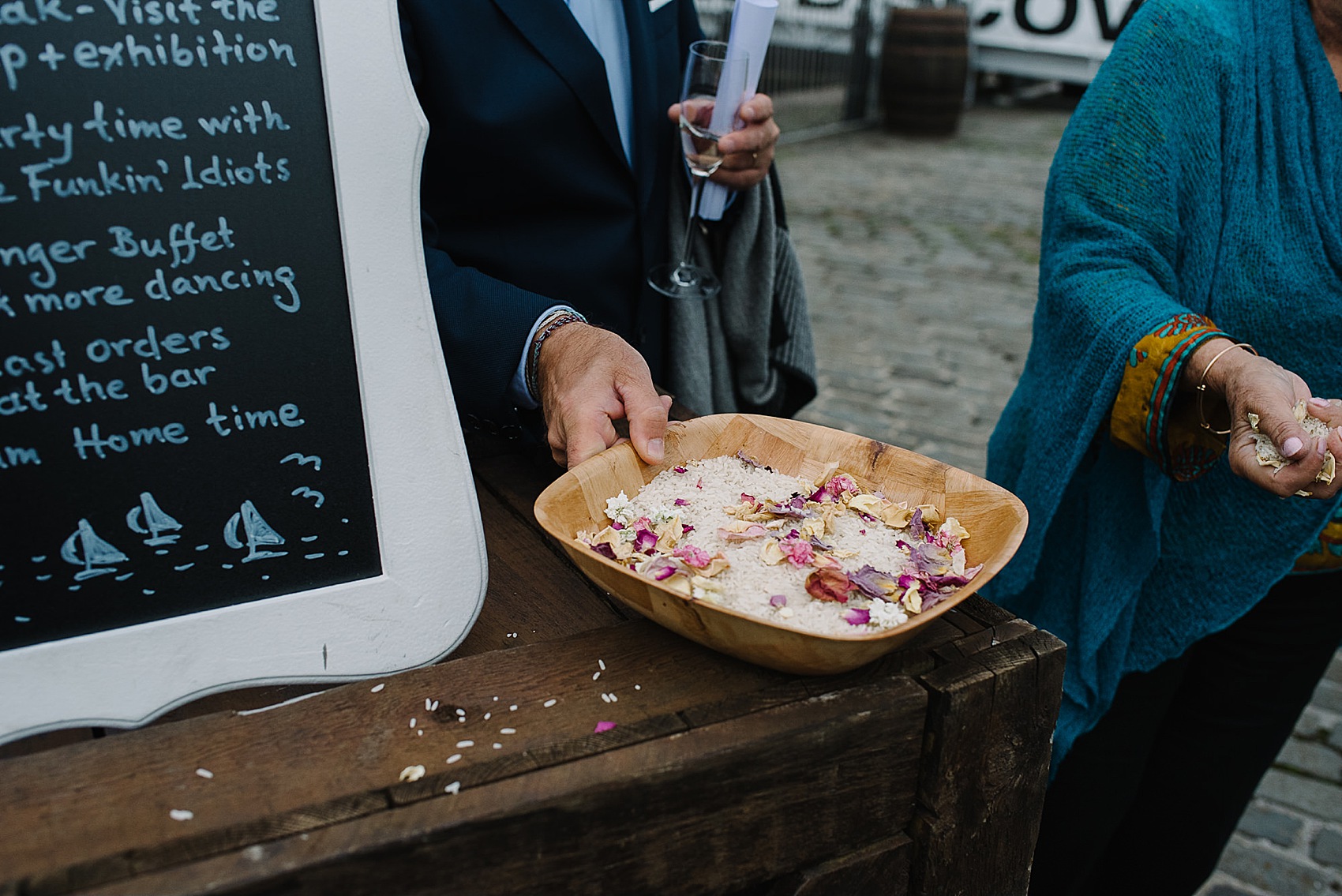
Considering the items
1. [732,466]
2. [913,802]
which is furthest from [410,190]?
[913,802]

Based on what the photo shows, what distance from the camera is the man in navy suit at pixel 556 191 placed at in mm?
1215

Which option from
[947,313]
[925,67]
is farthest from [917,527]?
[925,67]

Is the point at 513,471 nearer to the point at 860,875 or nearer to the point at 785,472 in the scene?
the point at 785,472

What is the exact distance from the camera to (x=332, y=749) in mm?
850

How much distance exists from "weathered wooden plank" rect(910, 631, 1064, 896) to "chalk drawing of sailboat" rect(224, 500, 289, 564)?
24.1 inches

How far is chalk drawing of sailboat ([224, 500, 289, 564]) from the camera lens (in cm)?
92

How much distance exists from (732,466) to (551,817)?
0.49 m

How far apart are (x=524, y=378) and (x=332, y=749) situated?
1.83 feet

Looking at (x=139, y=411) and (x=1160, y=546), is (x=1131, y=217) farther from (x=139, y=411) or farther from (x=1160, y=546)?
(x=139, y=411)

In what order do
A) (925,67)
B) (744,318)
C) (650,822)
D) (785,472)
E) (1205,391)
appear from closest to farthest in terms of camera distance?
(650,822), (785,472), (1205,391), (744,318), (925,67)

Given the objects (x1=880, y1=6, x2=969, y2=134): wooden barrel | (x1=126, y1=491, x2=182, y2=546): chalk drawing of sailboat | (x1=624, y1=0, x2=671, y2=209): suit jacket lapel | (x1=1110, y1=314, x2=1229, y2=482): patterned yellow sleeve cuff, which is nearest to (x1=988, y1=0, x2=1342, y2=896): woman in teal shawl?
(x1=1110, y1=314, x2=1229, y2=482): patterned yellow sleeve cuff

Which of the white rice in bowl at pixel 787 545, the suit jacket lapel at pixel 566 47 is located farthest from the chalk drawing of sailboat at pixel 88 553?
the suit jacket lapel at pixel 566 47

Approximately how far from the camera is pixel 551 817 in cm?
81

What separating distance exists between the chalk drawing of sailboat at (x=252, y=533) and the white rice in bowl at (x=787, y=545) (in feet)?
0.96
